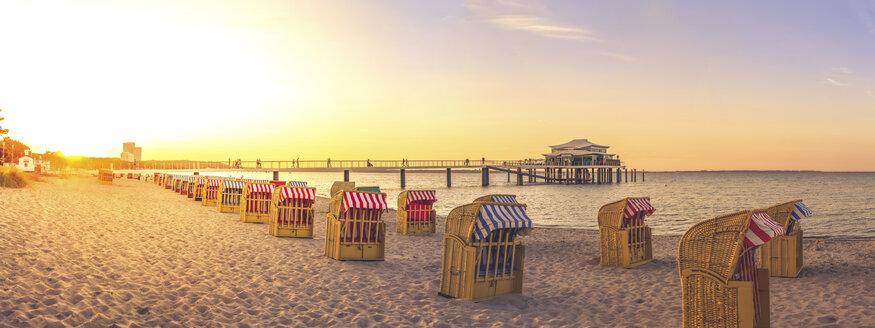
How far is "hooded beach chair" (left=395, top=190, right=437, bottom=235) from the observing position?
663 inches

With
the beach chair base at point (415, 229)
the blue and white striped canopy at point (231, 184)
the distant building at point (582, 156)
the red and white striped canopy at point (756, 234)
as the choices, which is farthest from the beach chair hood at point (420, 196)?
A: the distant building at point (582, 156)

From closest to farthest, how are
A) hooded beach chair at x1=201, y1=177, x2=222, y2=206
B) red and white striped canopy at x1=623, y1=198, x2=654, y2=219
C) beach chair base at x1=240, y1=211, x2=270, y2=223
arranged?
red and white striped canopy at x1=623, y1=198, x2=654, y2=219 < beach chair base at x1=240, y1=211, x2=270, y2=223 < hooded beach chair at x1=201, y1=177, x2=222, y2=206

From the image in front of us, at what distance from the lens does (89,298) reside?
21.6 feet

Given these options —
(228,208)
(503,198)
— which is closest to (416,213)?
(503,198)

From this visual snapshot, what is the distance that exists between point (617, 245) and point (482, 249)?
14.7 feet

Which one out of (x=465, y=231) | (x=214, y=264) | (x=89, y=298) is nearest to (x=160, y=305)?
(x=89, y=298)

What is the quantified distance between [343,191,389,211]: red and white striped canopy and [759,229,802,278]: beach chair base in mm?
7582

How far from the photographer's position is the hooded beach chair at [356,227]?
1082 cm

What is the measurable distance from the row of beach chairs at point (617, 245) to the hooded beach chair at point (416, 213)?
130 inches

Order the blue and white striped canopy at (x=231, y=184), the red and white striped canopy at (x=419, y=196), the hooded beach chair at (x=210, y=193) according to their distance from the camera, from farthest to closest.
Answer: the hooded beach chair at (x=210, y=193), the blue and white striped canopy at (x=231, y=184), the red and white striped canopy at (x=419, y=196)

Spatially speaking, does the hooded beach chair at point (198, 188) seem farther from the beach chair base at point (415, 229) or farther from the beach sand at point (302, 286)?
the beach chair base at point (415, 229)

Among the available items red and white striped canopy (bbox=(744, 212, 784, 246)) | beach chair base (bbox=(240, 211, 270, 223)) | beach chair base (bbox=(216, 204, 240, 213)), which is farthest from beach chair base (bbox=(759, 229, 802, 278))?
beach chair base (bbox=(216, 204, 240, 213))

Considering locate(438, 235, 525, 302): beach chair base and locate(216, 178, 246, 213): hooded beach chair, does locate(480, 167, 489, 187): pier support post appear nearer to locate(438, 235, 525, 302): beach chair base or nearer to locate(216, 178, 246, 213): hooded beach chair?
locate(216, 178, 246, 213): hooded beach chair

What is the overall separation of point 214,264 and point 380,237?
3.44 m
